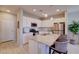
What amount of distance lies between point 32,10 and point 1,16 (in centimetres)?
76

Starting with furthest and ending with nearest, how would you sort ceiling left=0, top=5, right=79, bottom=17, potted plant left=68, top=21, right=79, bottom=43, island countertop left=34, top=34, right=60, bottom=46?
1. island countertop left=34, top=34, right=60, bottom=46
2. potted plant left=68, top=21, right=79, bottom=43
3. ceiling left=0, top=5, right=79, bottom=17

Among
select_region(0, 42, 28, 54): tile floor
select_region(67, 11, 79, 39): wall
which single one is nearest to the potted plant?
select_region(67, 11, 79, 39): wall

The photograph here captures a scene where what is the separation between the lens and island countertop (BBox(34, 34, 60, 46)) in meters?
2.26

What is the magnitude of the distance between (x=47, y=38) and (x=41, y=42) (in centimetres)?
21

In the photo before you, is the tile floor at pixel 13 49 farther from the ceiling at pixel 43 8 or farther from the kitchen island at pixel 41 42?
the ceiling at pixel 43 8

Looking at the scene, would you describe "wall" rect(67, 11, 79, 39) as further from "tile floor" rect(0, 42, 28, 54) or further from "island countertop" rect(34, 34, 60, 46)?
"tile floor" rect(0, 42, 28, 54)

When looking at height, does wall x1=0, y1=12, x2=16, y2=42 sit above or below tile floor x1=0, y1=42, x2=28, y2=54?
above

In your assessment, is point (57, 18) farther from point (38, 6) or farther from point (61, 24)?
point (38, 6)

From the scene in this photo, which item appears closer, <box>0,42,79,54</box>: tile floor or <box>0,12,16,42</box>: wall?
<box>0,42,79,54</box>: tile floor

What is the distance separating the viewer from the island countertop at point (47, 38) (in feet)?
7.43

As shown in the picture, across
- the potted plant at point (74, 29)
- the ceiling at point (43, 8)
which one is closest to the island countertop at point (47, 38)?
the potted plant at point (74, 29)
